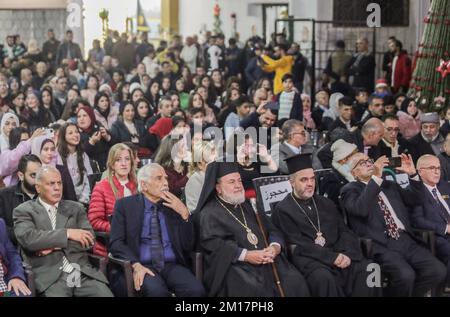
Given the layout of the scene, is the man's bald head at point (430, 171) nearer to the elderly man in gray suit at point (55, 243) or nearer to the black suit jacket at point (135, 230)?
the black suit jacket at point (135, 230)

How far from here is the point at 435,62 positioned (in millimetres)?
13773

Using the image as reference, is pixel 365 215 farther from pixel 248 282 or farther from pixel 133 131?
pixel 133 131

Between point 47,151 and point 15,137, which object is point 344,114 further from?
point 47,151

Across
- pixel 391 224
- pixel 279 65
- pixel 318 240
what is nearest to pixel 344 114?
pixel 391 224

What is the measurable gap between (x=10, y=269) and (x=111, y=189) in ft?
4.26

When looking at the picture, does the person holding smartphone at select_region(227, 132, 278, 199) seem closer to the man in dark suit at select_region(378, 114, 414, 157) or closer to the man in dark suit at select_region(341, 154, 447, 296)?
the man in dark suit at select_region(341, 154, 447, 296)

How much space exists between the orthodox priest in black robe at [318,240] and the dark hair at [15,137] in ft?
10.0

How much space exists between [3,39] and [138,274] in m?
16.0

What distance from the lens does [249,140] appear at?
8.91 m

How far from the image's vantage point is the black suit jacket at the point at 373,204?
7.74 metres

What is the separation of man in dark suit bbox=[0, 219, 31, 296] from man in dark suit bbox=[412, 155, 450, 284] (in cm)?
317

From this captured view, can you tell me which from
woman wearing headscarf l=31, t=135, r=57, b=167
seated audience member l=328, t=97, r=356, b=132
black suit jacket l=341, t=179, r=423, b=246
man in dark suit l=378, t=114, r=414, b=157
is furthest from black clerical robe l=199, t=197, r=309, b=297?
seated audience member l=328, t=97, r=356, b=132

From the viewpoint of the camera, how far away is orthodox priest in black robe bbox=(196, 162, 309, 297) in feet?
23.3
